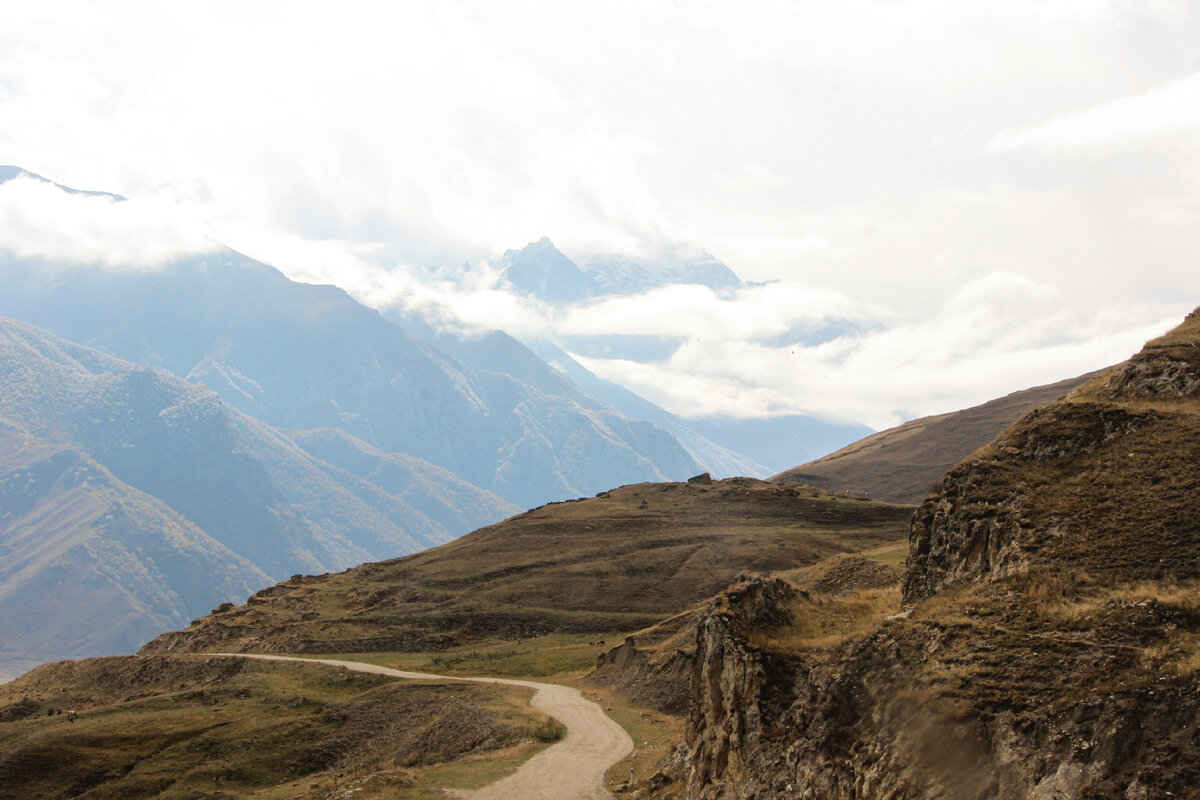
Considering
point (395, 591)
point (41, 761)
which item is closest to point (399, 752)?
point (41, 761)

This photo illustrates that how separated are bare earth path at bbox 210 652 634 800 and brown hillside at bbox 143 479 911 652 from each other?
42.8 metres

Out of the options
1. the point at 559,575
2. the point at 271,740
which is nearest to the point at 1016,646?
the point at 271,740

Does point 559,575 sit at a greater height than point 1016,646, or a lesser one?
lesser

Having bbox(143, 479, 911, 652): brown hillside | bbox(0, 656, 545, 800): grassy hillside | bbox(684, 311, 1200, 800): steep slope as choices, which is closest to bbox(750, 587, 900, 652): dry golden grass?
bbox(684, 311, 1200, 800): steep slope

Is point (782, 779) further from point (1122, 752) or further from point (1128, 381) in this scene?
→ point (1128, 381)

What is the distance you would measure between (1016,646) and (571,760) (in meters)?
25.3

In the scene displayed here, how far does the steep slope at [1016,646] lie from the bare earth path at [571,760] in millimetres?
8112

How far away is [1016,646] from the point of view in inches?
814

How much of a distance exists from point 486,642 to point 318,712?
1363 inches

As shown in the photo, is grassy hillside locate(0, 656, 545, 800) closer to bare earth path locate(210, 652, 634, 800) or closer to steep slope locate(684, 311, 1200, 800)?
bare earth path locate(210, 652, 634, 800)

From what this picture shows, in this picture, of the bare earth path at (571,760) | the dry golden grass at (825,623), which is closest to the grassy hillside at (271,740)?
the bare earth path at (571,760)

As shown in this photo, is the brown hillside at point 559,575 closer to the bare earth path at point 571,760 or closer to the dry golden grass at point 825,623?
the bare earth path at point 571,760

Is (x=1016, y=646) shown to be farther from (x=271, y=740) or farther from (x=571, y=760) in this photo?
(x=271, y=740)

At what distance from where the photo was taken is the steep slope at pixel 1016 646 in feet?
57.9
